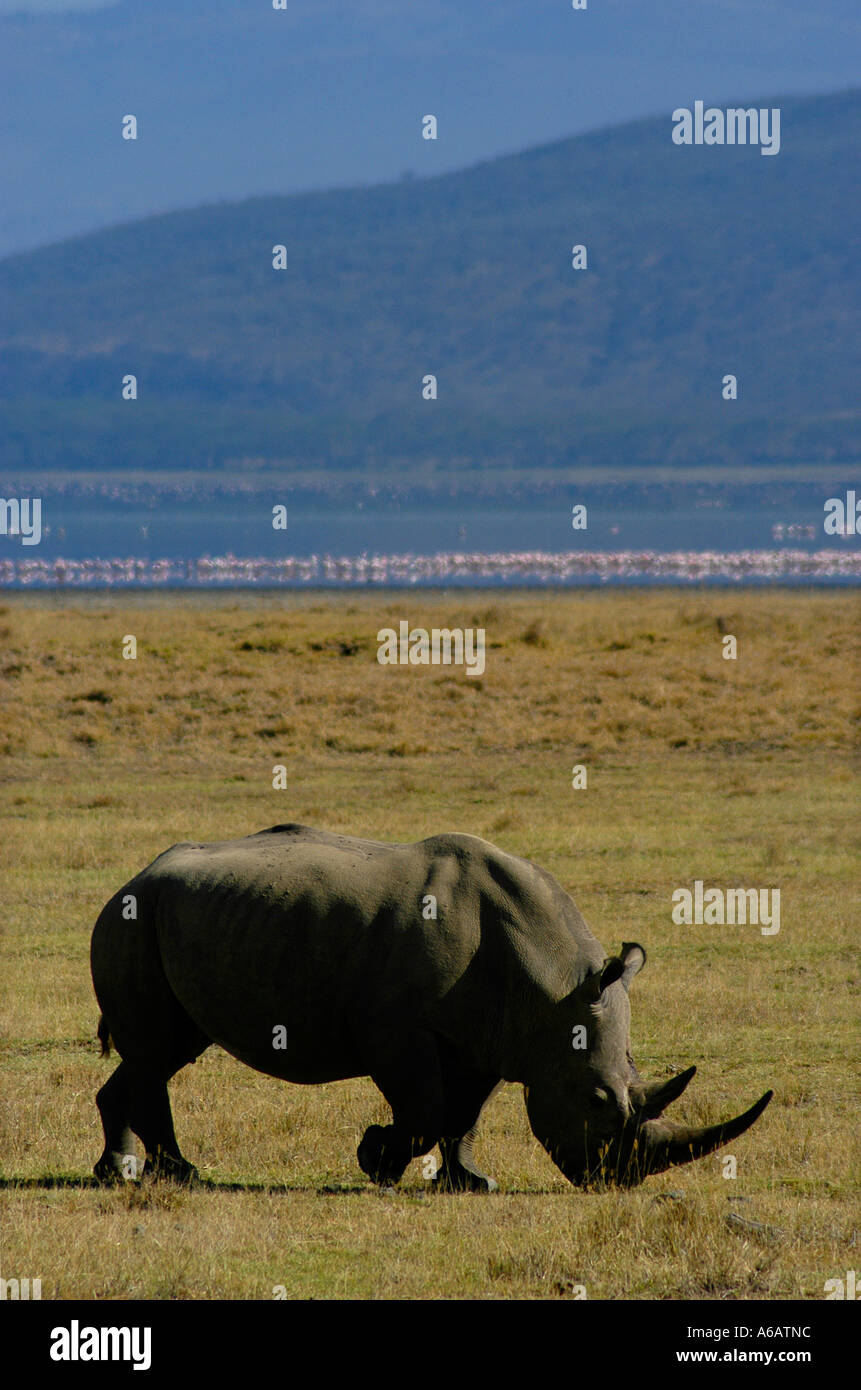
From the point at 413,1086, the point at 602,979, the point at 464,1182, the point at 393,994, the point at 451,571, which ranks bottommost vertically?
the point at 464,1182

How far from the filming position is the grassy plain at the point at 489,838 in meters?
8.23

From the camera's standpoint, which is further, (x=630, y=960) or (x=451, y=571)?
(x=451, y=571)

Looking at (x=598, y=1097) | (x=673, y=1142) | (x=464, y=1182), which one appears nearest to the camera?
(x=673, y=1142)

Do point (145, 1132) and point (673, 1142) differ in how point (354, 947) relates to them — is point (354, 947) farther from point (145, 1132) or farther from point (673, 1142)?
point (673, 1142)

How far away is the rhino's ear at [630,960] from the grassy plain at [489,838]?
3.48 feet

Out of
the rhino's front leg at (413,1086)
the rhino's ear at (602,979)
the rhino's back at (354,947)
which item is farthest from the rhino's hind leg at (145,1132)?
the rhino's ear at (602,979)

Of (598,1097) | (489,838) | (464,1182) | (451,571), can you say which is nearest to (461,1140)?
(464,1182)

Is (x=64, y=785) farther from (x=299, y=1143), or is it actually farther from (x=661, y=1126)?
(x=661, y=1126)

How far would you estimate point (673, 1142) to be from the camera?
8.48 metres

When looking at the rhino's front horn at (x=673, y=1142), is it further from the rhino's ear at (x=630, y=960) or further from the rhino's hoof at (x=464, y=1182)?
the rhino's hoof at (x=464, y=1182)

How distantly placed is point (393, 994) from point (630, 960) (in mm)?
1221

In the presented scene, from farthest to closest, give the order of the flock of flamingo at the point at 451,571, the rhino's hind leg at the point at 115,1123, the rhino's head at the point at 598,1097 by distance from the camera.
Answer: the flock of flamingo at the point at 451,571 < the rhino's hind leg at the point at 115,1123 < the rhino's head at the point at 598,1097

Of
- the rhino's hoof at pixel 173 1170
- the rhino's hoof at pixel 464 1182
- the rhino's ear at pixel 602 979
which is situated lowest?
the rhino's hoof at pixel 464 1182
